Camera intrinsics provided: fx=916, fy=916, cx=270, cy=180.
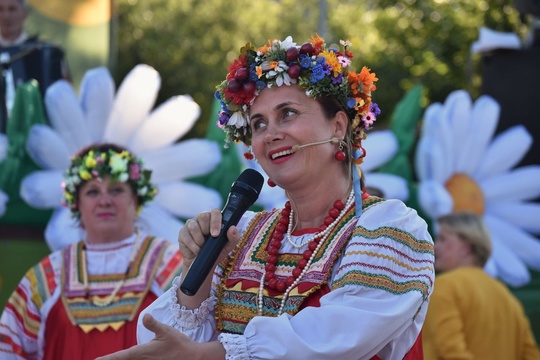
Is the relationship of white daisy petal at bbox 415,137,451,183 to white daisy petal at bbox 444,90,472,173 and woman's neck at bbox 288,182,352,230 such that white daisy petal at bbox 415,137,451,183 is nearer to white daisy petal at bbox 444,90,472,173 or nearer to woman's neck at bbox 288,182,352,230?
white daisy petal at bbox 444,90,472,173

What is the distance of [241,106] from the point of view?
8.30 feet

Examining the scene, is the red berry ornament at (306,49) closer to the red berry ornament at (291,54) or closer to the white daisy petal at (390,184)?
the red berry ornament at (291,54)

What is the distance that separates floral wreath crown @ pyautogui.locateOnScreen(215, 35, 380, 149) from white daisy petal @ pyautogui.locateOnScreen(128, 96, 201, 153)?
326 cm

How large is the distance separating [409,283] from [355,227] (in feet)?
0.70

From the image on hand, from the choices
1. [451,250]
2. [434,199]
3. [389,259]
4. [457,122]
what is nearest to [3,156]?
[451,250]

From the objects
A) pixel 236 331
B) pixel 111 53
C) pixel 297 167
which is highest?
pixel 111 53

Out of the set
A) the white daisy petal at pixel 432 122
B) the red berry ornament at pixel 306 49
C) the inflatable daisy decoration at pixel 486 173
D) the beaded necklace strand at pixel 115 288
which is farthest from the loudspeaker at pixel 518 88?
the red berry ornament at pixel 306 49

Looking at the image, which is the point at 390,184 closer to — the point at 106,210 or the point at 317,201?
the point at 106,210

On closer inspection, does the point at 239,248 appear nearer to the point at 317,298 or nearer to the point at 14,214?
the point at 317,298

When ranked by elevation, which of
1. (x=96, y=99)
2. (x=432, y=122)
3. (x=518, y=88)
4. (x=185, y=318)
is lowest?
(x=185, y=318)

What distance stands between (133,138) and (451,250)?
2.26 m

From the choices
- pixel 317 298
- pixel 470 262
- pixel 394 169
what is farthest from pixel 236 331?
pixel 394 169

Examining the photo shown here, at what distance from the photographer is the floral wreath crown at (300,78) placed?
2.42 metres

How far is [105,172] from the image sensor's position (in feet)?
14.2
